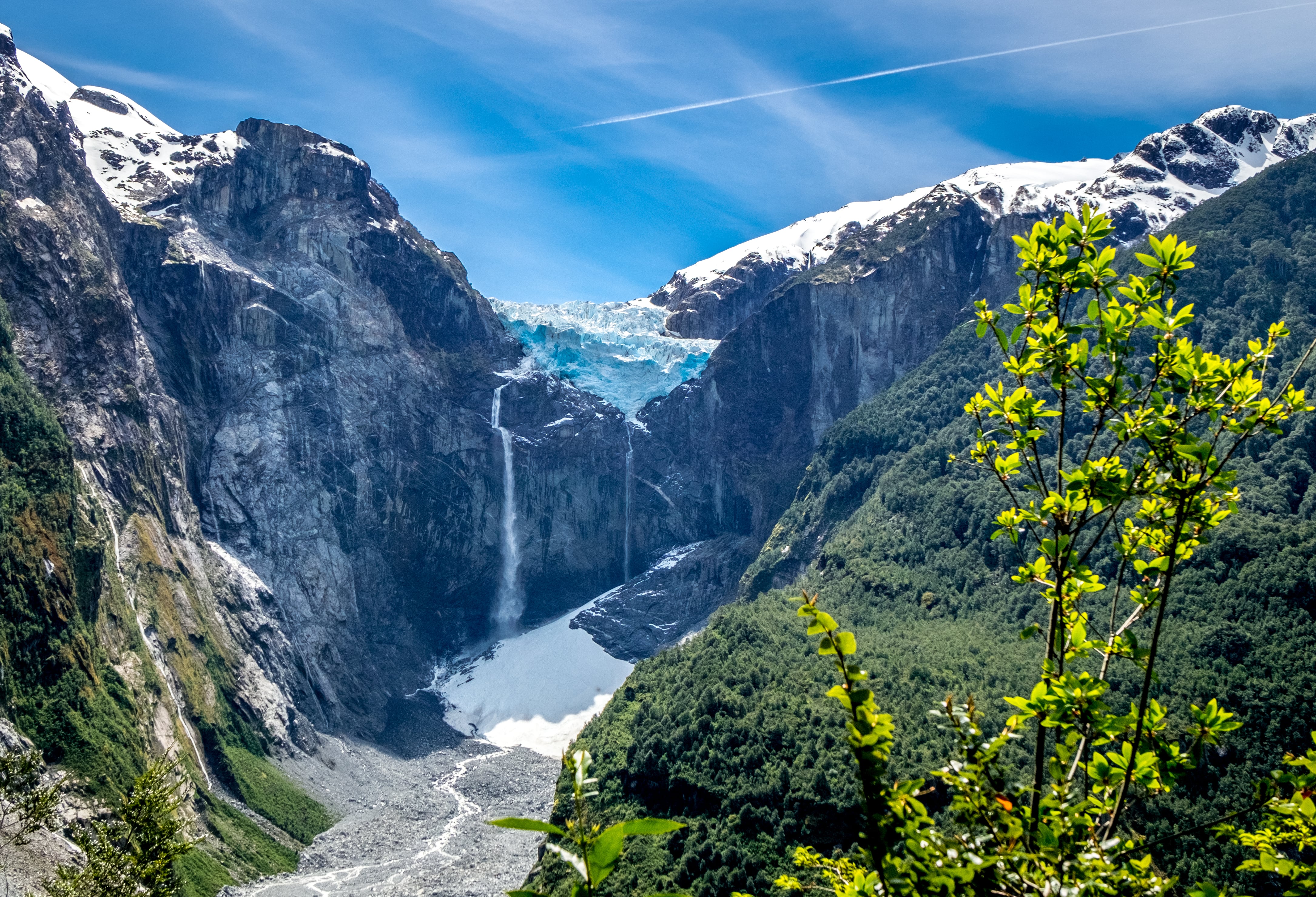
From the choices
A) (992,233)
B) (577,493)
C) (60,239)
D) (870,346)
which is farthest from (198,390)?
(992,233)

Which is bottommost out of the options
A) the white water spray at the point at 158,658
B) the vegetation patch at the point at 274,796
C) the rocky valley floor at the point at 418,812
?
the rocky valley floor at the point at 418,812

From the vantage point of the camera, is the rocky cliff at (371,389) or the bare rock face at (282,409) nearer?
the bare rock face at (282,409)

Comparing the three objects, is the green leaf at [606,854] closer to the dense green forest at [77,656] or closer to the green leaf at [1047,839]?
the green leaf at [1047,839]

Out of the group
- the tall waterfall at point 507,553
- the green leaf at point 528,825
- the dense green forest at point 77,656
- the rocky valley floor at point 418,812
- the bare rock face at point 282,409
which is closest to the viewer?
the green leaf at point 528,825

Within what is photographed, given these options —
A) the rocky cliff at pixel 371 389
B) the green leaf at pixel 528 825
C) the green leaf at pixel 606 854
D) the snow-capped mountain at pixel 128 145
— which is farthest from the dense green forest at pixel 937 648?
the snow-capped mountain at pixel 128 145

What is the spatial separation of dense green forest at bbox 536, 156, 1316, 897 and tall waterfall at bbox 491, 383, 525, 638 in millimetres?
41535

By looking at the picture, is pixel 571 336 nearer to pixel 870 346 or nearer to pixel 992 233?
pixel 870 346

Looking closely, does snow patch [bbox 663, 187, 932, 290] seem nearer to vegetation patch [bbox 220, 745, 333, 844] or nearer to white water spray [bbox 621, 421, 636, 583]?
white water spray [bbox 621, 421, 636, 583]

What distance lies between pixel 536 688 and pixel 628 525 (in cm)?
3245

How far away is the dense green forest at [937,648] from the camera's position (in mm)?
47406

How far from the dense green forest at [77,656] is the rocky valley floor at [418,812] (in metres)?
4.11

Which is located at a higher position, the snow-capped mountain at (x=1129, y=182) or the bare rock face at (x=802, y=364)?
the snow-capped mountain at (x=1129, y=182)

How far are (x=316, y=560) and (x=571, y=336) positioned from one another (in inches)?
2336

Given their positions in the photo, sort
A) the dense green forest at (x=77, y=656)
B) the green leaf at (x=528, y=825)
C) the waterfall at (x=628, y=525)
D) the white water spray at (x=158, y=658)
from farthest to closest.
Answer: the waterfall at (x=628, y=525) → the white water spray at (x=158, y=658) → the dense green forest at (x=77, y=656) → the green leaf at (x=528, y=825)
